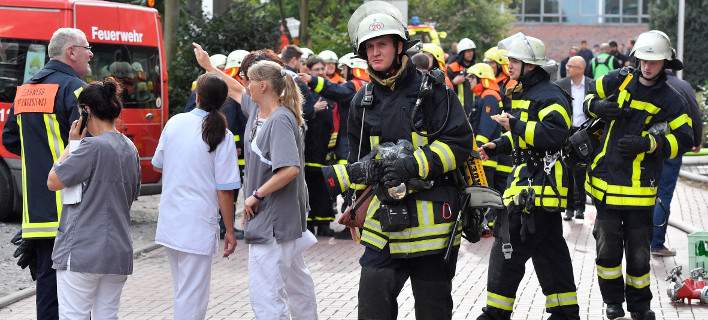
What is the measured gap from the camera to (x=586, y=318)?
344 inches

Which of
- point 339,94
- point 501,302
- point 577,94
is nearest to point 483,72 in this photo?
point 577,94

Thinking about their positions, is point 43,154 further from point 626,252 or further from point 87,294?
point 626,252

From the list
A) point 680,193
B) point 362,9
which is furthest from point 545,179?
point 680,193

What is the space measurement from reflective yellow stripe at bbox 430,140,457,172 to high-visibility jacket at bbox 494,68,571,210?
1.81 meters

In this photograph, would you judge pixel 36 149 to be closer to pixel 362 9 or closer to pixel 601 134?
pixel 362 9

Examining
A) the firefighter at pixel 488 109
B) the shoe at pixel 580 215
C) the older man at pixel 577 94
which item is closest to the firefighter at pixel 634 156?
the firefighter at pixel 488 109

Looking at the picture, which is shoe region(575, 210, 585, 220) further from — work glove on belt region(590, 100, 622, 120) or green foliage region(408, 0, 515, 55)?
green foliage region(408, 0, 515, 55)

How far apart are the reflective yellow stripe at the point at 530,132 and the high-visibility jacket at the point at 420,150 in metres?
1.64

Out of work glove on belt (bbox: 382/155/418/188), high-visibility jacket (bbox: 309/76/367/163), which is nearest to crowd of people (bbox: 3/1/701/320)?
work glove on belt (bbox: 382/155/418/188)

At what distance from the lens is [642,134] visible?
838cm

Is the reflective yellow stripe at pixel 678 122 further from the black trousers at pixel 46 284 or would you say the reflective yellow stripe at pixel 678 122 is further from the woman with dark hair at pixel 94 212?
the black trousers at pixel 46 284

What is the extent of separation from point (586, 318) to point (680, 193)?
10.1m

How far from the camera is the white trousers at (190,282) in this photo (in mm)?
7215

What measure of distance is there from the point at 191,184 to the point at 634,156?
3.03m
